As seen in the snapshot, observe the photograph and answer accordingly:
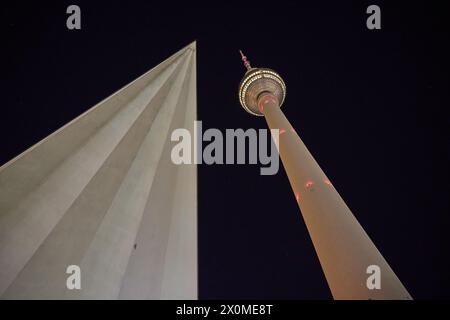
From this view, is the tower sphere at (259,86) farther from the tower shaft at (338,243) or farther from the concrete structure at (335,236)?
the tower shaft at (338,243)

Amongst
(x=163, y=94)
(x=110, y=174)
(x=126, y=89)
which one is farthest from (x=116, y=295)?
(x=163, y=94)

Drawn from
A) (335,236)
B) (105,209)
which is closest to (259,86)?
(335,236)

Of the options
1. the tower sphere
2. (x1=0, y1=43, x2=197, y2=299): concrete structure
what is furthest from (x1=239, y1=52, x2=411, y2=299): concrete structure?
the tower sphere

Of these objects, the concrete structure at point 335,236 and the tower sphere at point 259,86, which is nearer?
the concrete structure at point 335,236

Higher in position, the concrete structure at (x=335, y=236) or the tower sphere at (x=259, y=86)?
the tower sphere at (x=259, y=86)

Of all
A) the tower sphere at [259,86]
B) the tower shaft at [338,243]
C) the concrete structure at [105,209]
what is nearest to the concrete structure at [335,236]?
the tower shaft at [338,243]

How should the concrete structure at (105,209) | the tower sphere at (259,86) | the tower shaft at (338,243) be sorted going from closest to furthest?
the concrete structure at (105,209), the tower shaft at (338,243), the tower sphere at (259,86)
